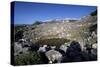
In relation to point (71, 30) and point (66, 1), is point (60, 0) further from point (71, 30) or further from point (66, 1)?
point (71, 30)

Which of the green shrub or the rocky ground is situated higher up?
the rocky ground

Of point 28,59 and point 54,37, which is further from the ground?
point 54,37

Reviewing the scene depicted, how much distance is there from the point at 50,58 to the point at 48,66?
0.36 ft

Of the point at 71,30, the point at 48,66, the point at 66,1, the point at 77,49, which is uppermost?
the point at 66,1

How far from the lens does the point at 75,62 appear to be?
3078 millimetres

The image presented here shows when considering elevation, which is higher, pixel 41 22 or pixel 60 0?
pixel 60 0

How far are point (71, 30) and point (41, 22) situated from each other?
452mm

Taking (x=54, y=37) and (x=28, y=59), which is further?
(x=54, y=37)

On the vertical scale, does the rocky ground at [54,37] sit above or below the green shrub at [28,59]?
above

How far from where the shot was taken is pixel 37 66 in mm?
2887

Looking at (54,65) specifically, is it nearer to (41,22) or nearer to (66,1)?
(41,22)
